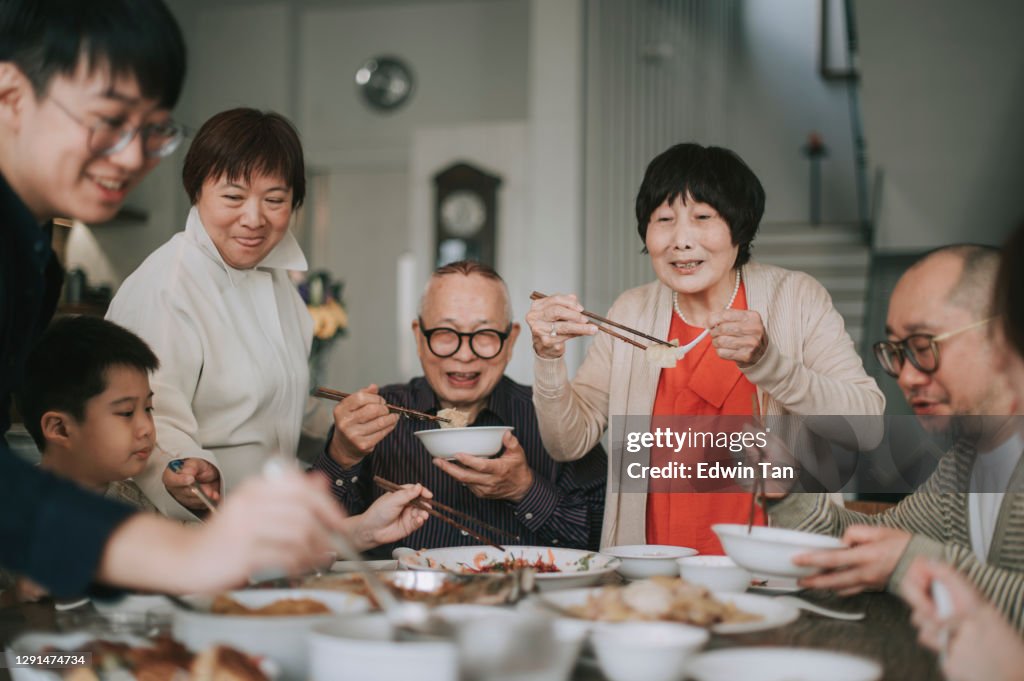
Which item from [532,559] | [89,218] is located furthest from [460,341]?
[89,218]

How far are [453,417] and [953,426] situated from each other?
3.48 feet

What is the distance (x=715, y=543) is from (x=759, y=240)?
5123 mm

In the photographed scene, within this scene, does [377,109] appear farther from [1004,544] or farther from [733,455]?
[1004,544]

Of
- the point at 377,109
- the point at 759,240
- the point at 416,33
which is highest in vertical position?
the point at 416,33

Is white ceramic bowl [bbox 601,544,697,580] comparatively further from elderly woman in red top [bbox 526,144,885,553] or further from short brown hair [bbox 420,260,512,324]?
short brown hair [bbox 420,260,512,324]

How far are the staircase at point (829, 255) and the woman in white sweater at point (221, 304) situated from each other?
5.11m

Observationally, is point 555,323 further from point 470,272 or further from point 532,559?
point 532,559

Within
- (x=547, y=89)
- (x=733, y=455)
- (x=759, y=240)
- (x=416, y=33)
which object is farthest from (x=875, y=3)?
(x=733, y=455)

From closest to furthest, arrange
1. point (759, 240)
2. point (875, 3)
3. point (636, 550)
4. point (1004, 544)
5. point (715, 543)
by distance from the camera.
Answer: point (1004, 544) → point (636, 550) → point (715, 543) → point (875, 3) → point (759, 240)

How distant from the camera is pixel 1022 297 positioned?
42.3 inches

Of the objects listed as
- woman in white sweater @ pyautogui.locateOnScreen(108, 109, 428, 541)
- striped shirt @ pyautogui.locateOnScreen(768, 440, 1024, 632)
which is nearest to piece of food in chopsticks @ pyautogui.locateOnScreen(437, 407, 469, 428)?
woman in white sweater @ pyautogui.locateOnScreen(108, 109, 428, 541)

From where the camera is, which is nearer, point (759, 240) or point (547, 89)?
point (547, 89)

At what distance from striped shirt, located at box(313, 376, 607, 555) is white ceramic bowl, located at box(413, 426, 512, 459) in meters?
0.30

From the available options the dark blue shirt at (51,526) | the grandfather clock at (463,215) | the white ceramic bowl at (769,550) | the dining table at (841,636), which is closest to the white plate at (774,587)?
the dining table at (841,636)
